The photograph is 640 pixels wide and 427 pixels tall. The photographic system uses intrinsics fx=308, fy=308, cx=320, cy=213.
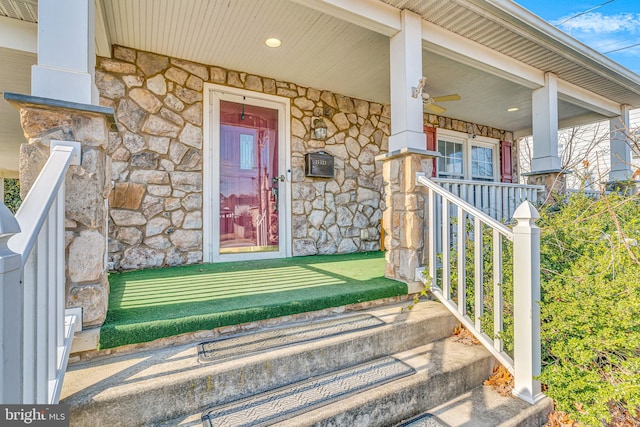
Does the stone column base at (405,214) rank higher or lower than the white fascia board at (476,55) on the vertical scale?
lower

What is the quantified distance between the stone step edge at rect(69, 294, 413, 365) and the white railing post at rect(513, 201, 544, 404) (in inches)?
37.0

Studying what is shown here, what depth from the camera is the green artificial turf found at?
5.50 ft

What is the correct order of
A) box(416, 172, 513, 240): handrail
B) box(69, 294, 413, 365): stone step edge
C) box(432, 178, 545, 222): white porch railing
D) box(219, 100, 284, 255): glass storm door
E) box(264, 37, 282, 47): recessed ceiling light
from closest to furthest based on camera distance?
box(69, 294, 413, 365): stone step edge < box(416, 172, 513, 240): handrail < box(432, 178, 545, 222): white porch railing < box(264, 37, 282, 47): recessed ceiling light < box(219, 100, 284, 255): glass storm door

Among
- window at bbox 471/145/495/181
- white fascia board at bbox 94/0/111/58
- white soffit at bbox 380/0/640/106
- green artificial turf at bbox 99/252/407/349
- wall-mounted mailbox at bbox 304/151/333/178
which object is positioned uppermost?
white soffit at bbox 380/0/640/106

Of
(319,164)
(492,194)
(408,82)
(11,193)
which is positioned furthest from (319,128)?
(11,193)

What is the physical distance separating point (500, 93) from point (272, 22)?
3.56 m

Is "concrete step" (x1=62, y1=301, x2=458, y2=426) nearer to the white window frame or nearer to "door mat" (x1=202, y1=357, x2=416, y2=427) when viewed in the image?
"door mat" (x1=202, y1=357, x2=416, y2=427)

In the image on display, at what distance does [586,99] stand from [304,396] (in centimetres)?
554

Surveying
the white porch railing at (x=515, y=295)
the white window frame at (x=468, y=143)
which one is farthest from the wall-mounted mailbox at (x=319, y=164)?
the white window frame at (x=468, y=143)

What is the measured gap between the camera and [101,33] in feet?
8.77

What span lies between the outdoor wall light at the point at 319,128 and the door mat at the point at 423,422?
3.36 meters

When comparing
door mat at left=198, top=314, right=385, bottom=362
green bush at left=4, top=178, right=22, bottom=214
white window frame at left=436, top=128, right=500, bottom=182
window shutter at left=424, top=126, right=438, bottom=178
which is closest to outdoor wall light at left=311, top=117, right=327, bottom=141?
window shutter at left=424, top=126, right=438, bottom=178

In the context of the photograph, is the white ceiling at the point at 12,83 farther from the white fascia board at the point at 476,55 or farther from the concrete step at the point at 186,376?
the white fascia board at the point at 476,55

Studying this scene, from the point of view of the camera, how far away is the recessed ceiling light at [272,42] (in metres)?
3.05
